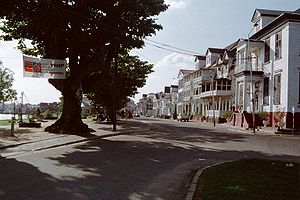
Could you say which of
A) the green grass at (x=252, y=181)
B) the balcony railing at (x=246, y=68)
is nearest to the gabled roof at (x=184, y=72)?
the balcony railing at (x=246, y=68)

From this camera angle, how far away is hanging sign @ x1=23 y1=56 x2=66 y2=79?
24141 mm

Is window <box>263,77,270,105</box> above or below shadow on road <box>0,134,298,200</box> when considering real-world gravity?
above

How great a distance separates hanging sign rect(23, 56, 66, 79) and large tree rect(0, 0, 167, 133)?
2.95 feet

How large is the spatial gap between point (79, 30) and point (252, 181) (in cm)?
1805

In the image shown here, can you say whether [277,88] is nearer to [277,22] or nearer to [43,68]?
[277,22]

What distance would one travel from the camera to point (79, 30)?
24.9 m

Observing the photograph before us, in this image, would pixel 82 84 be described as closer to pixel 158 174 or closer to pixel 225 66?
pixel 158 174

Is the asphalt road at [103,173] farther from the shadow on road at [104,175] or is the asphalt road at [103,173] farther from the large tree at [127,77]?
the large tree at [127,77]

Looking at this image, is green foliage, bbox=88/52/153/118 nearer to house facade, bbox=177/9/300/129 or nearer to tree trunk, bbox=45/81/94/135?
house facade, bbox=177/9/300/129

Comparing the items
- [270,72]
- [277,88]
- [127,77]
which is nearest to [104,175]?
[277,88]

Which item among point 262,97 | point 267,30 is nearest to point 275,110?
point 262,97

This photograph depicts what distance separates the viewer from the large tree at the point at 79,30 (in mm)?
23781

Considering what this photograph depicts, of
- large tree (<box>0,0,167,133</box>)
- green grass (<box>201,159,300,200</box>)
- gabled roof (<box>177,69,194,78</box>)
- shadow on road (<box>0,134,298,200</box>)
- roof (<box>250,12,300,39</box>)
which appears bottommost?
shadow on road (<box>0,134,298,200</box>)

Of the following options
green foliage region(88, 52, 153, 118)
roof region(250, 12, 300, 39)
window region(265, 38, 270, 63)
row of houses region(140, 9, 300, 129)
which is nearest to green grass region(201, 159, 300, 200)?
row of houses region(140, 9, 300, 129)
